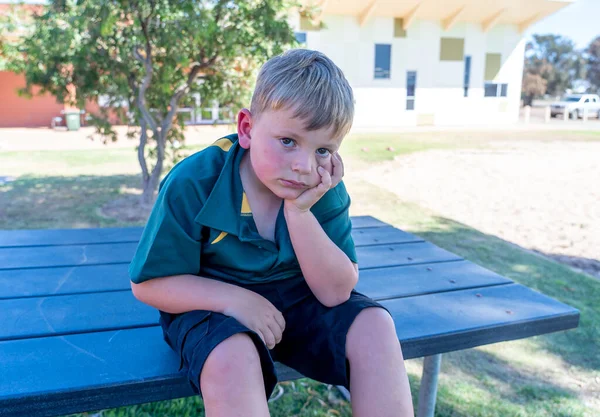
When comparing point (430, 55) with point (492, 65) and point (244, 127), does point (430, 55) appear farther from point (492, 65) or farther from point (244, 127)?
point (244, 127)

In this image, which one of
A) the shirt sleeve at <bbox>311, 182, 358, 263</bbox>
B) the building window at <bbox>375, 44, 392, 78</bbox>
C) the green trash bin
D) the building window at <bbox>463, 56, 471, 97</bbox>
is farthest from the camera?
the building window at <bbox>463, 56, 471, 97</bbox>

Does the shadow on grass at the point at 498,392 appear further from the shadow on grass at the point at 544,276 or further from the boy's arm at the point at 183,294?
the boy's arm at the point at 183,294

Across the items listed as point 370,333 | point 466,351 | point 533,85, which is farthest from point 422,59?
point 533,85

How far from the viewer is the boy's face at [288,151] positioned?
48.9 inches

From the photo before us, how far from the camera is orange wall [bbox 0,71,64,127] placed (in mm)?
17266

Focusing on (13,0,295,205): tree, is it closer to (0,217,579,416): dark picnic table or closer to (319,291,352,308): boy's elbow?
(0,217,579,416): dark picnic table

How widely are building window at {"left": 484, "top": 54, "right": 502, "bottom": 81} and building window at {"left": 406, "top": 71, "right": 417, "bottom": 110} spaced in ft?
10.9

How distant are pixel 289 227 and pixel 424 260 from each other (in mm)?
1050

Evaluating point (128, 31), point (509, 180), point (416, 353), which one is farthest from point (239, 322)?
point (509, 180)

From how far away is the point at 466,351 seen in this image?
2.75 metres

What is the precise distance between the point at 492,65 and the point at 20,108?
58.7 feet

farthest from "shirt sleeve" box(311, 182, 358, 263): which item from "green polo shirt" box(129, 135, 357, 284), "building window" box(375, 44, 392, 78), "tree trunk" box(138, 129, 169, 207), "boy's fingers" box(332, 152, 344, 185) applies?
"building window" box(375, 44, 392, 78)

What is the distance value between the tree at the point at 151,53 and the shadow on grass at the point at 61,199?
0.67 metres

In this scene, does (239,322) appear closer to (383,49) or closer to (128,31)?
(128,31)
